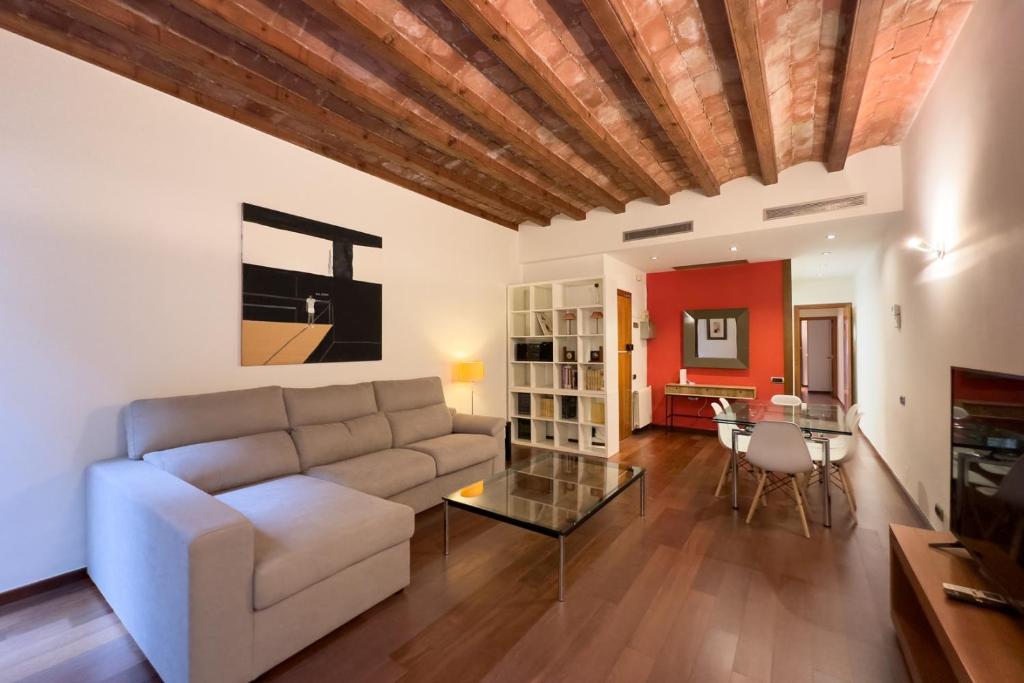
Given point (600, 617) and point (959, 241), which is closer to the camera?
point (600, 617)

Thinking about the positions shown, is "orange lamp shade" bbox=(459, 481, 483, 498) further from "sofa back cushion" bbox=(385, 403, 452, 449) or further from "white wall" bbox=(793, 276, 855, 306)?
"white wall" bbox=(793, 276, 855, 306)

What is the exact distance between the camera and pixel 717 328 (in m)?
6.17

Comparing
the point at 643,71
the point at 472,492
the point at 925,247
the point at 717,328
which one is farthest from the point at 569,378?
the point at 643,71

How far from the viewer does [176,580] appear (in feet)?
5.14

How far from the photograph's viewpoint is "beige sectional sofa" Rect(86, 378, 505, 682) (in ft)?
5.19

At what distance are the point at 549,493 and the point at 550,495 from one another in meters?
0.04

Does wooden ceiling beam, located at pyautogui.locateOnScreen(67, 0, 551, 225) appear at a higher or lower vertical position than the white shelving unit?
higher

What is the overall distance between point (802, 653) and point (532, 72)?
3.22 m

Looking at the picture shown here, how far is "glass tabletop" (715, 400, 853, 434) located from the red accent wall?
172cm

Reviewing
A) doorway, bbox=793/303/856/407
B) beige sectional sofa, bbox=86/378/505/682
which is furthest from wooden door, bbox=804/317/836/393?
beige sectional sofa, bbox=86/378/505/682

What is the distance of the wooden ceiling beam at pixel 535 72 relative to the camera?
6.84 feet

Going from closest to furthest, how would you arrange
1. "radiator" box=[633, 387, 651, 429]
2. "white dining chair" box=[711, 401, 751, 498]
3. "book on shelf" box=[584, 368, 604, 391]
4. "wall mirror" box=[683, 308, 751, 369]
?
1. "white dining chair" box=[711, 401, 751, 498]
2. "book on shelf" box=[584, 368, 604, 391]
3. "wall mirror" box=[683, 308, 751, 369]
4. "radiator" box=[633, 387, 651, 429]

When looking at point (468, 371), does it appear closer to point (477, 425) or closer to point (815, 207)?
point (477, 425)

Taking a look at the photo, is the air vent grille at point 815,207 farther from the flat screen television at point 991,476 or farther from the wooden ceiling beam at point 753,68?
the flat screen television at point 991,476
